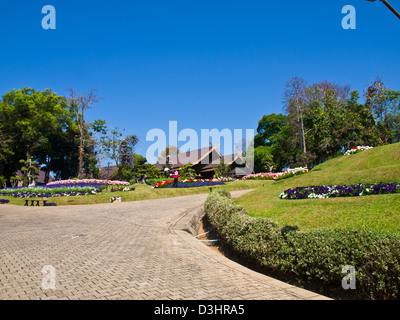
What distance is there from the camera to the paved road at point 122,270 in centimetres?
409

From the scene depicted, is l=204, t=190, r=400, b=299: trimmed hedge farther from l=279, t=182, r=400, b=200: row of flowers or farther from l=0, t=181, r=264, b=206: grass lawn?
l=0, t=181, r=264, b=206: grass lawn

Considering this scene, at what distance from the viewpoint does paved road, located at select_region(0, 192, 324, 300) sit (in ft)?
13.4

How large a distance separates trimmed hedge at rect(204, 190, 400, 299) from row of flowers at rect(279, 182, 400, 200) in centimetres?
621

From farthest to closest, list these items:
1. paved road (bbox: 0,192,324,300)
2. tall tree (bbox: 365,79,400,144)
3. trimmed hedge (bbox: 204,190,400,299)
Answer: tall tree (bbox: 365,79,400,144), paved road (bbox: 0,192,324,300), trimmed hedge (bbox: 204,190,400,299)

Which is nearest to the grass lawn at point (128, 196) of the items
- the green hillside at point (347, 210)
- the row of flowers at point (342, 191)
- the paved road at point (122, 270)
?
the paved road at point (122, 270)

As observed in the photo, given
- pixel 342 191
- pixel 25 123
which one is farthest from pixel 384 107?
pixel 25 123

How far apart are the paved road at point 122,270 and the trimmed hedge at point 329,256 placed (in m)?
0.52

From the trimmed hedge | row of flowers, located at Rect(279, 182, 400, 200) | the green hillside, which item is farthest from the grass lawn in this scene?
the trimmed hedge

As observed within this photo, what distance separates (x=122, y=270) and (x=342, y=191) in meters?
9.03

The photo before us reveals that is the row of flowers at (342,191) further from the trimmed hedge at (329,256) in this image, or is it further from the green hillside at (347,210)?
the trimmed hedge at (329,256)

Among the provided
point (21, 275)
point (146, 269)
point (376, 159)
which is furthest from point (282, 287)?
point (376, 159)

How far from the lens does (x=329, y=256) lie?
431 cm

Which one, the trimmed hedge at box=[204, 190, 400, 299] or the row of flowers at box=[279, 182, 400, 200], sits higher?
the row of flowers at box=[279, 182, 400, 200]

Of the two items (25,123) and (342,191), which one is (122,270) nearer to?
(342,191)
